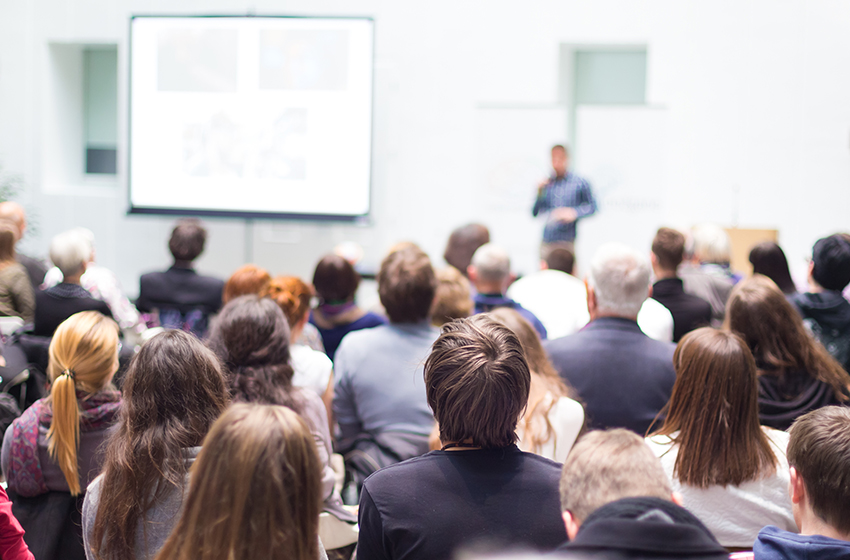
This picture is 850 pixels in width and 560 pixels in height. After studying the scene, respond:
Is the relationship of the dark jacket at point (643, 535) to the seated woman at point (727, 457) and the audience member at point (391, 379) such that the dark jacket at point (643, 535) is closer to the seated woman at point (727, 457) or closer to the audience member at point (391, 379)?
the seated woman at point (727, 457)

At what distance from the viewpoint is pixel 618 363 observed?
91.3 inches

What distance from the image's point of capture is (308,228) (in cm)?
696

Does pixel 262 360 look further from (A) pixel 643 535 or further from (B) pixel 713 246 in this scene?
(B) pixel 713 246

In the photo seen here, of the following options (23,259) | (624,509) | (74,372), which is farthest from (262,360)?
(23,259)

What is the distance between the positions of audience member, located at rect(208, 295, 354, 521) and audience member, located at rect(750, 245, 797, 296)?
8.29 feet

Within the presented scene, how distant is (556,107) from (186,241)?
342 cm

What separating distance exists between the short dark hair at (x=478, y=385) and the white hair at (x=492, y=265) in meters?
1.90

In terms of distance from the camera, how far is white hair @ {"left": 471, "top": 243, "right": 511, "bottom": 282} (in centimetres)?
329

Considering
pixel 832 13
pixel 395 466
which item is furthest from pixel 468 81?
pixel 395 466

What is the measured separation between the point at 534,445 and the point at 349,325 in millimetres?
1635

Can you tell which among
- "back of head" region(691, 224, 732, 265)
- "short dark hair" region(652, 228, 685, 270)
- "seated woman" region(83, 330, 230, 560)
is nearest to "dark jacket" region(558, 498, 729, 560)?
"seated woman" region(83, 330, 230, 560)

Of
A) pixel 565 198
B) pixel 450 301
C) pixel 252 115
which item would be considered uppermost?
pixel 252 115

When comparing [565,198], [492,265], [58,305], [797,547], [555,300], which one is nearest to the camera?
[797,547]

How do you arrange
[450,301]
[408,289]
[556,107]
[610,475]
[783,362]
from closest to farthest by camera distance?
[610,475] → [783,362] → [408,289] → [450,301] → [556,107]
